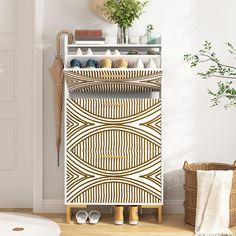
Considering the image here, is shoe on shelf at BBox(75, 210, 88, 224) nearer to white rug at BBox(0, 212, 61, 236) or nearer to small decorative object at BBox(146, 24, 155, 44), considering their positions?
white rug at BBox(0, 212, 61, 236)

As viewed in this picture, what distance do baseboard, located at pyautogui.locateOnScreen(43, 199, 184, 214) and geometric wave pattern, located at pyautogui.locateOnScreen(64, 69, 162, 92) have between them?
3.22ft

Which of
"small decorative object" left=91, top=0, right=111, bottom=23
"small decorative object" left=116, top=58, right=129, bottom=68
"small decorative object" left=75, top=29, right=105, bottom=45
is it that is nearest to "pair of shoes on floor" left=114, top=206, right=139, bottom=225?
"small decorative object" left=116, top=58, right=129, bottom=68

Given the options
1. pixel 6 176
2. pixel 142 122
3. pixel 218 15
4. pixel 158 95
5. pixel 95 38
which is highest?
pixel 218 15

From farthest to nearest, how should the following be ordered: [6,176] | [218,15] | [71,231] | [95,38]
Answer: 1. [6,176]
2. [218,15]
3. [95,38]
4. [71,231]

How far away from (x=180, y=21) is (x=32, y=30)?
1238mm

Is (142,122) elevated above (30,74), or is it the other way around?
(30,74)

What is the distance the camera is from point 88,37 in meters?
3.36

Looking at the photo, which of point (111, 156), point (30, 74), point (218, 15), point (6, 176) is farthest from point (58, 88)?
point (218, 15)

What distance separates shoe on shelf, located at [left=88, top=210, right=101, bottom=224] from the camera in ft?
10.9

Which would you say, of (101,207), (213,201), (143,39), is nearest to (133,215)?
(101,207)

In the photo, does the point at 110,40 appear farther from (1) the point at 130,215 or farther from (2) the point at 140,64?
(1) the point at 130,215

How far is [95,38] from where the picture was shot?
3357 mm

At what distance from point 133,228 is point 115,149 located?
579mm

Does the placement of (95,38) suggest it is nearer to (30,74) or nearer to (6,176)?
(30,74)
